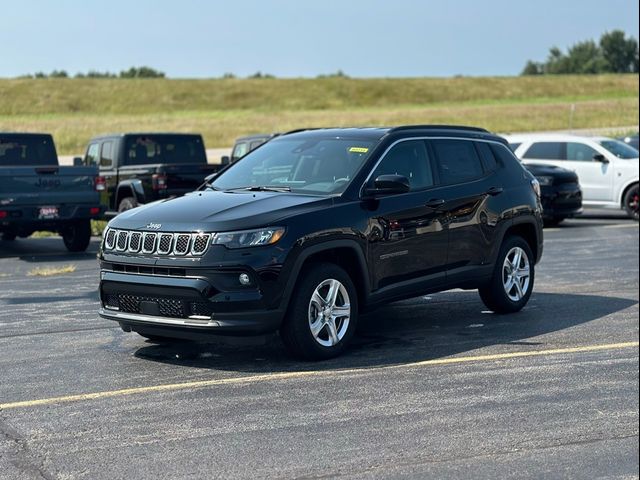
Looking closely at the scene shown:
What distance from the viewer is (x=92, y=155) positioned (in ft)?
72.5

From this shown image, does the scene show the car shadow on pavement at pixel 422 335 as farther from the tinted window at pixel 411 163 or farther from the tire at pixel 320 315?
the tinted window at pixel 411 163

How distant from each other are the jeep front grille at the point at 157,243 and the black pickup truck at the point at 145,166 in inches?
413

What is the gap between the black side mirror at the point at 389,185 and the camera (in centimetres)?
864

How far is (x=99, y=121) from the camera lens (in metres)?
74.2

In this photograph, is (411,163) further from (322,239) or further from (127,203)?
(127,203)

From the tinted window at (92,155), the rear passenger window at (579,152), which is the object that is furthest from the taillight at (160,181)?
the rear passenger window at (579,152)

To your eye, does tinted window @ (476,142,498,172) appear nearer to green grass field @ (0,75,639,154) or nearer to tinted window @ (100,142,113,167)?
tinted window @ (100,142,113,167)

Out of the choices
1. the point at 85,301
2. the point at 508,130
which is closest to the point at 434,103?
the point at 508,130

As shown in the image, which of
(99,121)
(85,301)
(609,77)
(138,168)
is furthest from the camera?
(609,77)

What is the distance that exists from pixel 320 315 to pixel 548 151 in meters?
16.5

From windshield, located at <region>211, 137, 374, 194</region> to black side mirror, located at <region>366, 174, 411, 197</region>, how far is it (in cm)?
23

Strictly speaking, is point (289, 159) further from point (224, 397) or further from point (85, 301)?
point (85, 301)

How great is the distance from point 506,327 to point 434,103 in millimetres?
86995

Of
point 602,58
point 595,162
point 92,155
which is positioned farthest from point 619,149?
point 602,58
